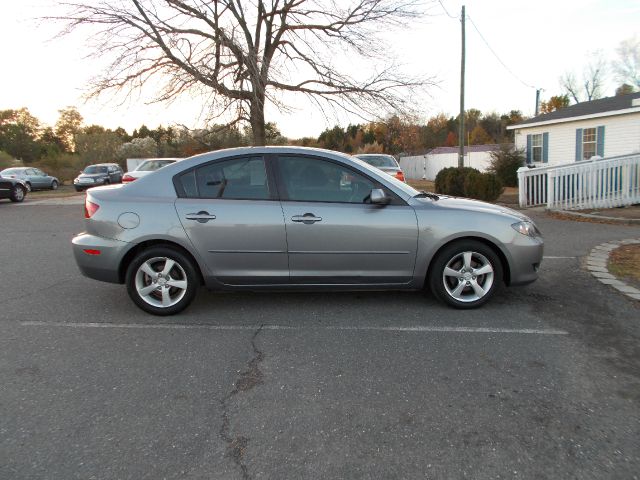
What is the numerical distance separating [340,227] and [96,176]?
26.8 meters

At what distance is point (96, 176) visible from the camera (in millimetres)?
27109

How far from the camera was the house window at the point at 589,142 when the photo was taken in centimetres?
1778

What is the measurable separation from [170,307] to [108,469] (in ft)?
7.48

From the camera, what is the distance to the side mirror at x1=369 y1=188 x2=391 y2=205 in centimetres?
429

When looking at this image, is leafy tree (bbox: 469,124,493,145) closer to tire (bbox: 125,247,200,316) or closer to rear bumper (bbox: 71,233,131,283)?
tire (bbox: 125,247,200,316)

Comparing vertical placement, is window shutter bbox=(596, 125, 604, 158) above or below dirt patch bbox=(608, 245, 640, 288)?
above

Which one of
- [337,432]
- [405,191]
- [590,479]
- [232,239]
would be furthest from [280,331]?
[590,479]

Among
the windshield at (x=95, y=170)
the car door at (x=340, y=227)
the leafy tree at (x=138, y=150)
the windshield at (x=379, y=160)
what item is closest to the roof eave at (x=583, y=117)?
the windshield at (x=379, y=160)

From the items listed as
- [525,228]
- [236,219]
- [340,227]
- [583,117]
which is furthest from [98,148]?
[525,228]

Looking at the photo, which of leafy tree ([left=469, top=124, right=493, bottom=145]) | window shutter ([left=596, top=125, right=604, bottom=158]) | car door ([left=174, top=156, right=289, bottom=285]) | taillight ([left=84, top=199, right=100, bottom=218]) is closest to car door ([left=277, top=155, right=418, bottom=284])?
car door ([left=174, top=156, right=289, bottom=285])

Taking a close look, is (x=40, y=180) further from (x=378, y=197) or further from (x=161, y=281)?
(x=378, y=197)

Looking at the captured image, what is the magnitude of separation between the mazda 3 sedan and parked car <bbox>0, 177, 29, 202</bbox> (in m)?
17.1

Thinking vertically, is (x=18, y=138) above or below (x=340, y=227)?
above

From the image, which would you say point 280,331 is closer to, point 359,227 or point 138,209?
point 359,227
